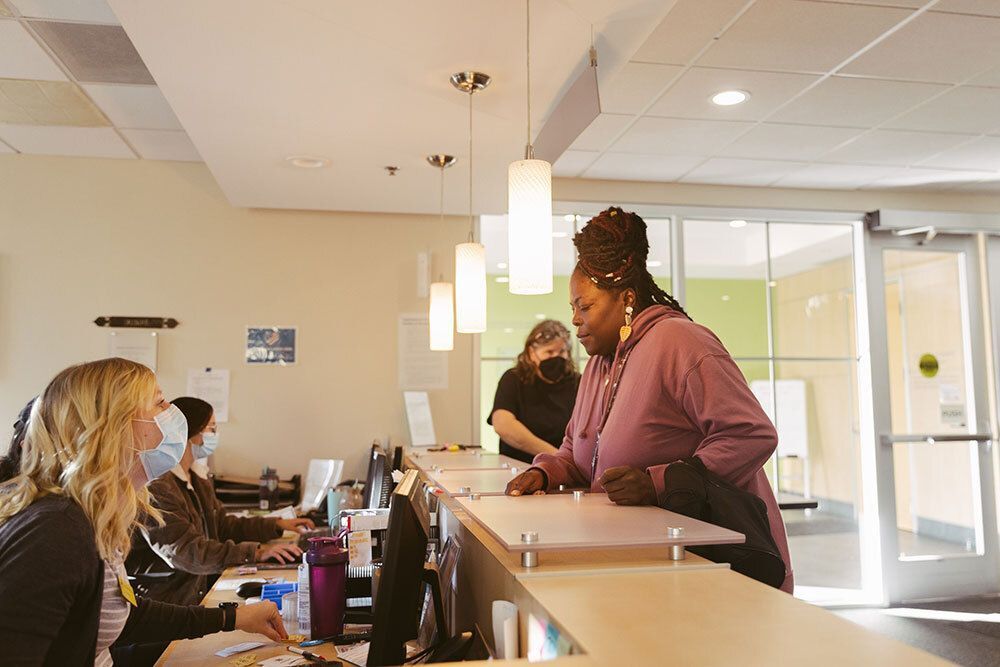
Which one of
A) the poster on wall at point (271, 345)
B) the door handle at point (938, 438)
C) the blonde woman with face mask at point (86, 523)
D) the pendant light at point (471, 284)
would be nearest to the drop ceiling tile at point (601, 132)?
the pendant light at point (471, 284)

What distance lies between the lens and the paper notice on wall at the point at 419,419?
15.7ft

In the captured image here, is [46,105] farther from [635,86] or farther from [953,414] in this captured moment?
[953,414]

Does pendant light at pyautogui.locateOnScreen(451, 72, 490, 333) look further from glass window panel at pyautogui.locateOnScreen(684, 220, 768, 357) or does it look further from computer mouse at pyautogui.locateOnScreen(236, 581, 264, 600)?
glass window panel at pyautogui.locateOnScreen(684, 220, 768, 357)

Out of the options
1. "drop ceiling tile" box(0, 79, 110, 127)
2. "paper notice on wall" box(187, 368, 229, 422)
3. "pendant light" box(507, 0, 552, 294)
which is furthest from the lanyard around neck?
"paper notice on wall" box(187, 368, 229, 422)

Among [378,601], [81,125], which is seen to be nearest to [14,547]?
[378,601]

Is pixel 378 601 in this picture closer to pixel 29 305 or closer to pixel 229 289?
pixel 229 289

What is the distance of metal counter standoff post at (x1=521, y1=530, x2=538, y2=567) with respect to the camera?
1.08m

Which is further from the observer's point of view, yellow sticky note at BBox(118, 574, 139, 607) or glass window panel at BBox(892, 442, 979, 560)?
glass window panel at BBox(892, 442, 979, 560)

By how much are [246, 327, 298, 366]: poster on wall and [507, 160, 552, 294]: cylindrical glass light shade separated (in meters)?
3.14

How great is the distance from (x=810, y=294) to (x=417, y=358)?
273 centimetres

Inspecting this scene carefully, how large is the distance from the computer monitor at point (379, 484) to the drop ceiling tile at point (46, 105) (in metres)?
2.43

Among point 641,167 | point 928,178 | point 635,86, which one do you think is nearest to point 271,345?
point 641,167

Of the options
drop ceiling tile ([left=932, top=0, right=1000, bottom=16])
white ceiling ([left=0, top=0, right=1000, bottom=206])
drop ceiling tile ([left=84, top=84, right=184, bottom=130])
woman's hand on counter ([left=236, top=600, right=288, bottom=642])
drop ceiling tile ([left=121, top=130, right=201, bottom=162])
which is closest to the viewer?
woman's hand on counter ([left=236, top=600, right=288, bottom=642])

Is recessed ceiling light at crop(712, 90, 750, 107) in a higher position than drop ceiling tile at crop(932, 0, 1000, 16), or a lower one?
higher
